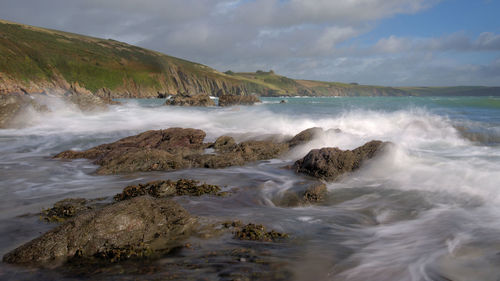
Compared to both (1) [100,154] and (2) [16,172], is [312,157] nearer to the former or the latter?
(1) [100,154]

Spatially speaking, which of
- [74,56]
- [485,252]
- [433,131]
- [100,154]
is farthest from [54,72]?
[485,252]

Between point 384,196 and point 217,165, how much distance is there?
176 inches

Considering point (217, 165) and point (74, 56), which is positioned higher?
point (74, 56)

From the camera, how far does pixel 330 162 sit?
26.3ft

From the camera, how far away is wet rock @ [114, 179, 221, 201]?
5.77m

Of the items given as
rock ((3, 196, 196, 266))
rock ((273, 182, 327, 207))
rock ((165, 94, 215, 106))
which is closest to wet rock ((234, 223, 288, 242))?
rock ((3, 196, 196, 266))

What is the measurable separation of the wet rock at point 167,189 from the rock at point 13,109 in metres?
17.2

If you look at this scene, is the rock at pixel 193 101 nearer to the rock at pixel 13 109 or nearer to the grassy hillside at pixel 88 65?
the grassy hillside at pixel 88 65

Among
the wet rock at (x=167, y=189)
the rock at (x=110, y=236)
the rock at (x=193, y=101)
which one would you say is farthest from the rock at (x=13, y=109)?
the rock at (x=193, y=101)

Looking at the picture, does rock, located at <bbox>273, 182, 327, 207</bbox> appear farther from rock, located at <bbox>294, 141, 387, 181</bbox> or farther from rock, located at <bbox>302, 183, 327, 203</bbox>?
rock, located at <bbox>294, 141, 387, 181</bbox>

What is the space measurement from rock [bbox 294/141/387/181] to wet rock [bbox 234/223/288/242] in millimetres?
3783

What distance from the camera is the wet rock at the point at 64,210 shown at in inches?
185

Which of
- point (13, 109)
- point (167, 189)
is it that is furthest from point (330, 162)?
point (13, 109)

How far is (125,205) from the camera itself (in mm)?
3969
